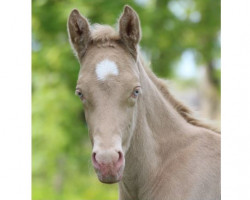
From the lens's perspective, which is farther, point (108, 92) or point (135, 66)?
point (135, 66)

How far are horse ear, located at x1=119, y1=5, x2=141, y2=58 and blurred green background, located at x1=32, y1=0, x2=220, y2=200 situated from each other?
21.7ft

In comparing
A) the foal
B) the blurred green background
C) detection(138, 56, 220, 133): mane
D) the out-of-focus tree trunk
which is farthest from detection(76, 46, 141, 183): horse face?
the out-of-focus tree trunk

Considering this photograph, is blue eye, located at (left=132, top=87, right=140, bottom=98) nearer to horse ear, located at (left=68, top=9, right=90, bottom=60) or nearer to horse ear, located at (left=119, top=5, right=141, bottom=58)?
horse ear, located at (left=119, top=5, right=141, bottom=58)

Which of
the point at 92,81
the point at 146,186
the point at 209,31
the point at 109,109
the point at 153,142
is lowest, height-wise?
the point at 146,186

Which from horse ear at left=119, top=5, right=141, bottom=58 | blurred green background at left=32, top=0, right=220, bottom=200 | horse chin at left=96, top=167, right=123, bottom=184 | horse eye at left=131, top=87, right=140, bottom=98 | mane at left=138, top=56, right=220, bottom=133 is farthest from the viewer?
blurred green background at left=32, top=0, right=220, bottom=200

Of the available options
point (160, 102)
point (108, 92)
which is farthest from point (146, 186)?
point (108, 92)

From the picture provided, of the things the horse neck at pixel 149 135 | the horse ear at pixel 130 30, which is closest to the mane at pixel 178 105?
the horse neck at pixel 149 135

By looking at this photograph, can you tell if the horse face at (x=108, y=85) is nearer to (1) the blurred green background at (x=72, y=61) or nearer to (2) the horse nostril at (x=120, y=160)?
(2) the horse nostril at (x=120, y=160)

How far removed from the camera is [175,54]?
43.4 feet

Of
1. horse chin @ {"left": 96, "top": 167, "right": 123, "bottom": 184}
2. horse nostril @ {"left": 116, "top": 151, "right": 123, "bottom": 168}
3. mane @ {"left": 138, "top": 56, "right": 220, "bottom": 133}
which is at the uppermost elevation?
mane @ {"left": 138, "top": 56, "right": 220, "bottom": 133}

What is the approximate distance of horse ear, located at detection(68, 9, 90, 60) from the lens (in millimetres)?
3936

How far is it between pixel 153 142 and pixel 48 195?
22.0 feet

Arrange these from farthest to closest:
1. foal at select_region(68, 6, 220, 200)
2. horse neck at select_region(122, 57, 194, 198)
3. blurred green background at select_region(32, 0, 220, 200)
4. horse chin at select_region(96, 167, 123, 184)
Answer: blurred green background at select_region(32, 0, 220, 200) → horse neck at select_region(122, 57, 194, 198) → foal at select_region(68, 6, 220, 200) → horse chin at select_region(96, 167, 123, 184)
